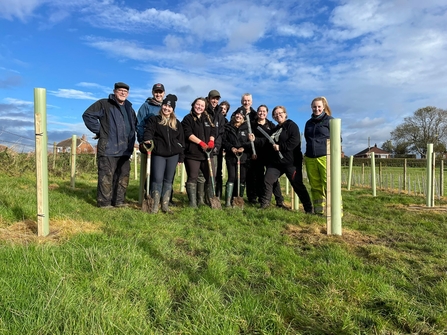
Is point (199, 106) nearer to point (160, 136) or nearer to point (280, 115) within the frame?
point (160, 136)

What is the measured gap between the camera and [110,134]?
595 centimetres

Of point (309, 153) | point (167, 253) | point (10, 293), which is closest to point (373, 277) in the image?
point (167, 253)

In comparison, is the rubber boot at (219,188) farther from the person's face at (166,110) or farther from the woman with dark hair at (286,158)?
the person's face at (166,110)

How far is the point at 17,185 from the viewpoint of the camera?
24.5ft

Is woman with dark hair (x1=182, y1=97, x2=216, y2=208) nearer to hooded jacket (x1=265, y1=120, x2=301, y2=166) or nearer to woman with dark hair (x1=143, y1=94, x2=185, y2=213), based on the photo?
woman with dark hair (x1=143, y1=94, x2=185, y2=213)

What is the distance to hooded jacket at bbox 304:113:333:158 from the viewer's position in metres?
5.65

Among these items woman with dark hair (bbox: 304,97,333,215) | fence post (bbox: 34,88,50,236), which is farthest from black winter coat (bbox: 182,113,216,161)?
fence post (bbox: 34,88,50,236)

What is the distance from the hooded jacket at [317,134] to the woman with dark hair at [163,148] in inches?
92.5

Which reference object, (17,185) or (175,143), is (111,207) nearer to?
(175,143)

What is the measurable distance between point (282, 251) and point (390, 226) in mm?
2544

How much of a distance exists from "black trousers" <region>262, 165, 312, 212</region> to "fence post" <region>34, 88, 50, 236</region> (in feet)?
12.9

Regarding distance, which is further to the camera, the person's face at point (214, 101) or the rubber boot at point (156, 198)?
the person's face at point (214, 101)

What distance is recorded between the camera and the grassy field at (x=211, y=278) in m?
2.04

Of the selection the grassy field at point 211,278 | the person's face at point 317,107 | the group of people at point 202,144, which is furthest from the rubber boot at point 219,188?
the person's face at point 317,107
